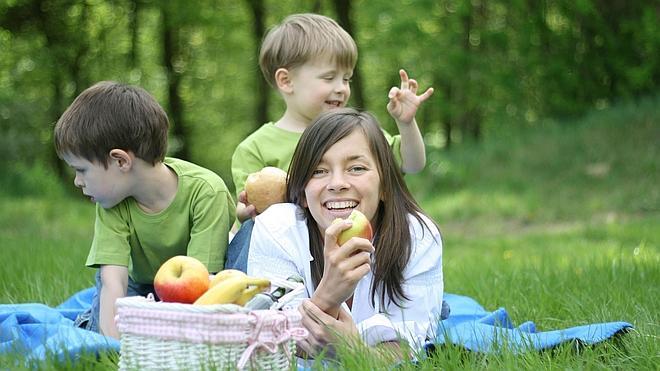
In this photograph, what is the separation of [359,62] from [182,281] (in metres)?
15.9

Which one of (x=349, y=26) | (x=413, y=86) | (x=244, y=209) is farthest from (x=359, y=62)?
(x=244, y=209)

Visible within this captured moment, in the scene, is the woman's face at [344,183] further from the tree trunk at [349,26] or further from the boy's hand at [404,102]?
the tree trunk at [349,26]

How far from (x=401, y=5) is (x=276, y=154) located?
34.3 ft

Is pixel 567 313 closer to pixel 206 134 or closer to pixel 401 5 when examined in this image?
pixel 401 5

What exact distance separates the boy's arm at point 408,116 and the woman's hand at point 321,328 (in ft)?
3.79

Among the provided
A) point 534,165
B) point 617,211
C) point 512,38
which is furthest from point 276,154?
point 512,38

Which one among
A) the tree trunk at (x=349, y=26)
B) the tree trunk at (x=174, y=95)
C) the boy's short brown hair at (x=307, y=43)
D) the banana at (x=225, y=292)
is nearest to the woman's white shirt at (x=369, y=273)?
the banana at (x=225, y=292)

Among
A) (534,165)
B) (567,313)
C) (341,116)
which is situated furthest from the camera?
(534,165)

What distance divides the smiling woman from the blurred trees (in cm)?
895

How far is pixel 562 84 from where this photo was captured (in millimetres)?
Answer: 11953

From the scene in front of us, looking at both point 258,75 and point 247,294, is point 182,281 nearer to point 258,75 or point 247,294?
point 247,294

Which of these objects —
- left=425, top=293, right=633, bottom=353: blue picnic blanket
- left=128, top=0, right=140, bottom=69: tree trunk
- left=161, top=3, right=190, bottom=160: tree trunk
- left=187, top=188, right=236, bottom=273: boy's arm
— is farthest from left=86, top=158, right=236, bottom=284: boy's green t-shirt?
left=161, top=3, right=190, bottom=160: tree trunk

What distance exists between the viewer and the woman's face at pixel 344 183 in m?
3.17

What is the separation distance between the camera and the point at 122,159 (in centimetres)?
342
